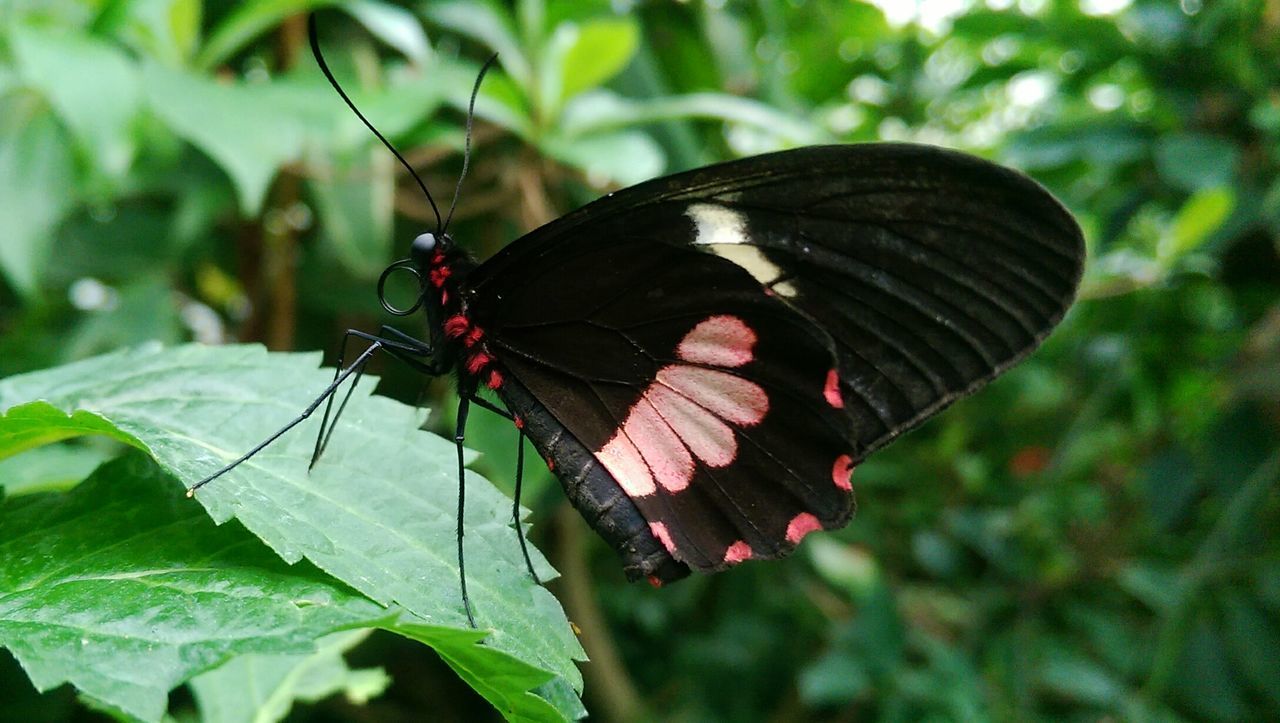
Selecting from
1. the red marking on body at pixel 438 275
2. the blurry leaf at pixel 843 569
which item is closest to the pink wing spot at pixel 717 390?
the red marking on body at pixel 438 275

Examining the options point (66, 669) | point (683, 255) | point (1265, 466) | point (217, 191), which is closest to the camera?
point (66, 669)

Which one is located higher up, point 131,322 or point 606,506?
point 131,322

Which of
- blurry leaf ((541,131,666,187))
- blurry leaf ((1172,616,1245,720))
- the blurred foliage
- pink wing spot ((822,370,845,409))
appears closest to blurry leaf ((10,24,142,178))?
the blurred foliage

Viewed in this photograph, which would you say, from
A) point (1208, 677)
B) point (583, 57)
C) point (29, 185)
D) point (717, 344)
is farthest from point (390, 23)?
point (1208, 677)

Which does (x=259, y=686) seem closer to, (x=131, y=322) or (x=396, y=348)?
(x=396, y=348)

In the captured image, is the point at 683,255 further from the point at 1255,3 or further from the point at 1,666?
the point at 1255,3

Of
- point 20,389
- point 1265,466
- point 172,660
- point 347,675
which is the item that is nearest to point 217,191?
point 20,389
